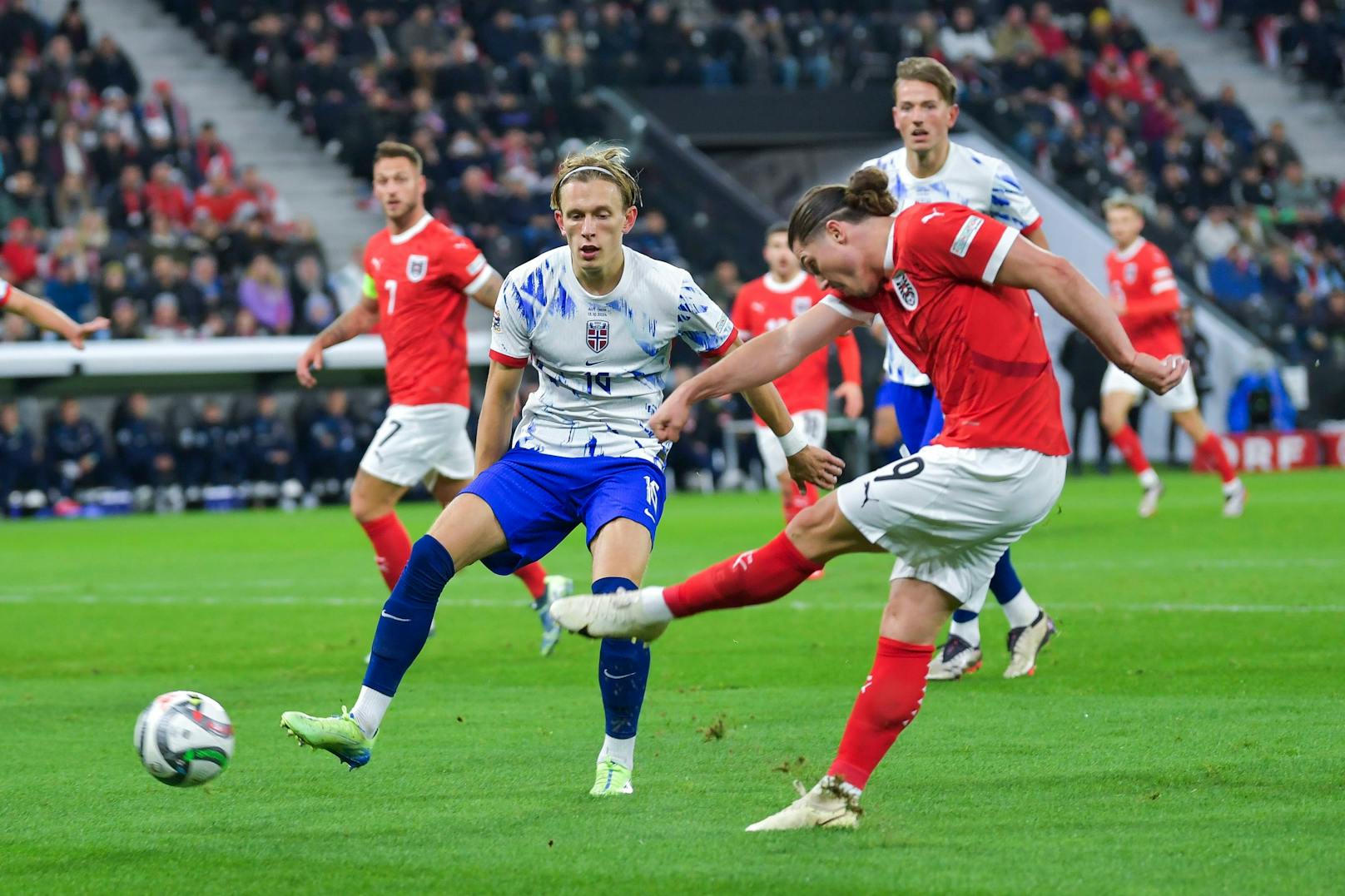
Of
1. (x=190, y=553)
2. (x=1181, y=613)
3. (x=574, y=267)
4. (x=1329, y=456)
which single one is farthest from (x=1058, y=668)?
(x=1329, y=456)

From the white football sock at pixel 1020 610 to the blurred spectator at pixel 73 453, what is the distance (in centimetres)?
1633

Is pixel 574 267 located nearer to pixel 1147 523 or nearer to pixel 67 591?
pixel 67 591

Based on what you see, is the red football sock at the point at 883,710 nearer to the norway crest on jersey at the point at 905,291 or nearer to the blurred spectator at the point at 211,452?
the norway crest on jersey at the point at 905,291

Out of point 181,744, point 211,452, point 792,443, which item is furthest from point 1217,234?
point 181,744

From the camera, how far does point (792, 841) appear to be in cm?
534

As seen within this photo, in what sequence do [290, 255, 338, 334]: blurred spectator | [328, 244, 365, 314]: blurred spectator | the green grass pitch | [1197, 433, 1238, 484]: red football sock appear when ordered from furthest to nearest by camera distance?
[328, 244, 365, 314]: blurred spectator, [290, 255, 338, 334]: blurred spectator, [1197, 433, 1238, 484]: red football sock, the green grass pitch

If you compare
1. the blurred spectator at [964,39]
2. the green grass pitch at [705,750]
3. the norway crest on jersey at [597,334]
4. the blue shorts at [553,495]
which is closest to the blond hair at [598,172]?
the norway crest on jersey at [597,334]

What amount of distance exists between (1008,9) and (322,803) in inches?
1228

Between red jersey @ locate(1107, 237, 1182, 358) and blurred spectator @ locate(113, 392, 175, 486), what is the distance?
40.2ft

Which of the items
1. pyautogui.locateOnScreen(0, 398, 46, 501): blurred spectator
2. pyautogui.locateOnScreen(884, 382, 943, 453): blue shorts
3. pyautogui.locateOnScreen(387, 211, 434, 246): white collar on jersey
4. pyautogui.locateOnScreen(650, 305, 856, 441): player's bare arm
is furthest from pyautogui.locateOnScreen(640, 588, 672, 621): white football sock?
pyautogui.locateOnScreen(0, 398, 46, 501): blurred spectator

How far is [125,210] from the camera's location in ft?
80.3

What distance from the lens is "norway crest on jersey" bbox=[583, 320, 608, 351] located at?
255 inches

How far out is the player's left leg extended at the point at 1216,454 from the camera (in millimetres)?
16938

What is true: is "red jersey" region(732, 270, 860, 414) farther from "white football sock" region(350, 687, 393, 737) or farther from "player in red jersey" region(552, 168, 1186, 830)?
"player in red jersey" region(552, 168, 1186, 830)
